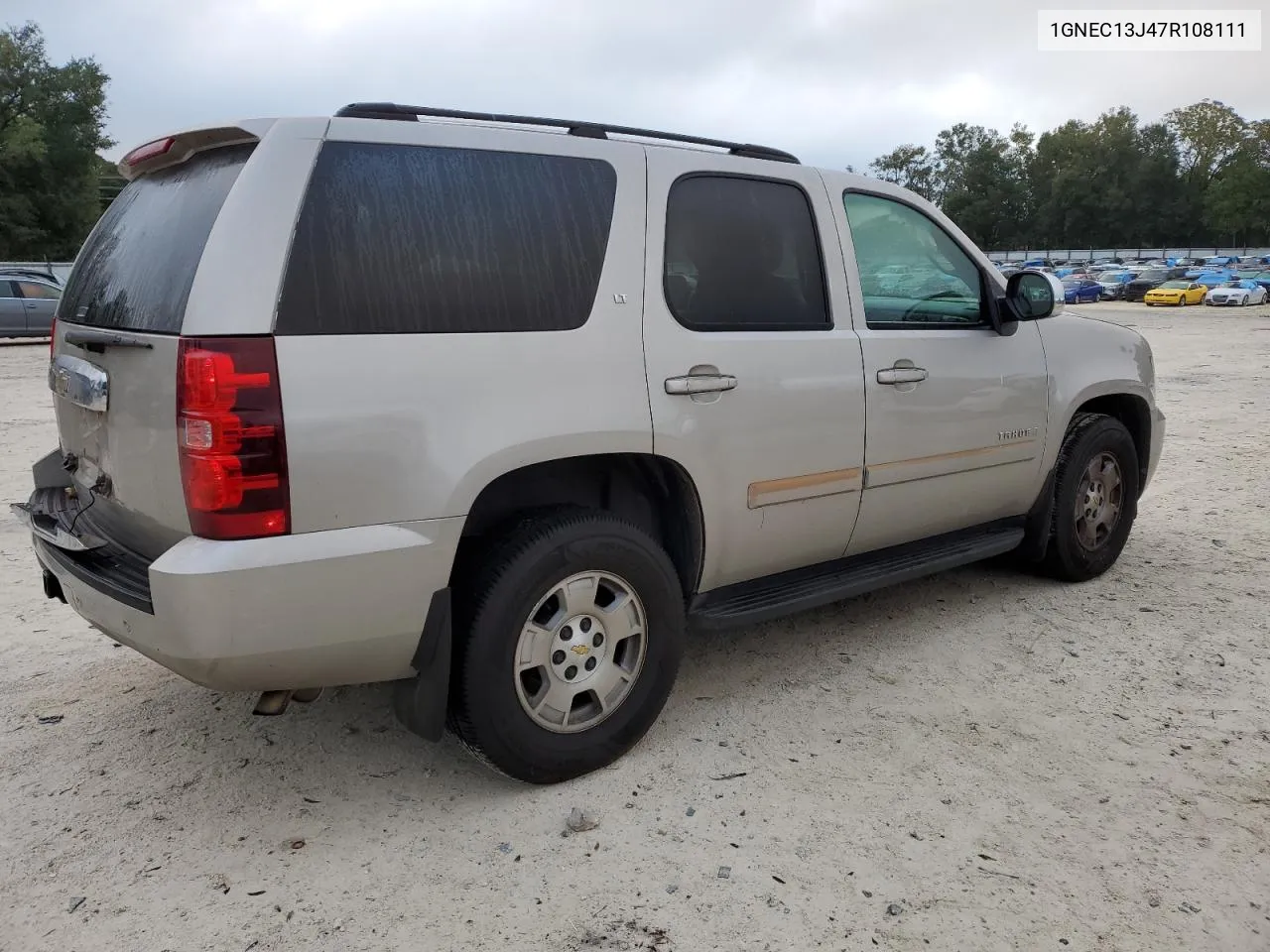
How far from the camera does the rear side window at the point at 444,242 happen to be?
8.47ft

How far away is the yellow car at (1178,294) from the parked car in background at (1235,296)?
1.24ft

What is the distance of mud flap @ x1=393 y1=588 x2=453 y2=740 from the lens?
2740 mm

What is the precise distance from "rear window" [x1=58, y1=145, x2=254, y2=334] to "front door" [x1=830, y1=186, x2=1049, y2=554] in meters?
2.24

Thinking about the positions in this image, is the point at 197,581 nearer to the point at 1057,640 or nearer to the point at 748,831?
the point at 748,831

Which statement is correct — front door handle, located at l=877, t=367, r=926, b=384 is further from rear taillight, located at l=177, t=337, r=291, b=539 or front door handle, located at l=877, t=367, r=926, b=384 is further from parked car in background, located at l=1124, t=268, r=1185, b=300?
parked car in background, located at l=1124, t=268, r=1185, b=300

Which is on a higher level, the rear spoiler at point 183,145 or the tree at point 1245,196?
the tree at point 1245,196

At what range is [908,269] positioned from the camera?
4047 millimetres

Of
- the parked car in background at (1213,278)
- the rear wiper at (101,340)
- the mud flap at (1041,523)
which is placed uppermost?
the parked car in background at (1213,278)

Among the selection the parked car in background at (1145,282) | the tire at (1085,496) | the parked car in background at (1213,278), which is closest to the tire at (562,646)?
the tire at (1085,496)

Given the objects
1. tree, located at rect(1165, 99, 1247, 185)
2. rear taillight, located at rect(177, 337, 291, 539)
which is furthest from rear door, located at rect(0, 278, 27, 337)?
tree, located at rect(1165, 99, 1247, 185)

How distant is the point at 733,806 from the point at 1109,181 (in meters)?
118

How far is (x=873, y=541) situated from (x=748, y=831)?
149cm

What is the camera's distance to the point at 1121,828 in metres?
2.81

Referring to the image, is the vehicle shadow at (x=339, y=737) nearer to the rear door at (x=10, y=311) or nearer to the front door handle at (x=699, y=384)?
the front door handle at (x=699, y=384)
